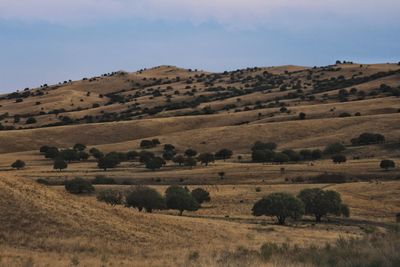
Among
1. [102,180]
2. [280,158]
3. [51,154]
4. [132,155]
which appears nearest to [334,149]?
[280,158]

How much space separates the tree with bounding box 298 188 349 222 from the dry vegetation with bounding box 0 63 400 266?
116 centimetres

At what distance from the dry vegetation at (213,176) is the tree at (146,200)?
2747 millimetres

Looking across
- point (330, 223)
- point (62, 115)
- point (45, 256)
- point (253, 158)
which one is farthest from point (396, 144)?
point (62, 115)

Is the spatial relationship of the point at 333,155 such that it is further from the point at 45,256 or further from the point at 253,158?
the point at 45,256

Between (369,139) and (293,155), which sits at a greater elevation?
(369,139)

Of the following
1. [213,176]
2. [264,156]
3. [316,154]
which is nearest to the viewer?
[213,176]

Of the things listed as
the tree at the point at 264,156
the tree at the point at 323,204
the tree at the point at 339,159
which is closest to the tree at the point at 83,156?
the tree at the point at 264,156

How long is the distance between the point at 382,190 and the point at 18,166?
A: 53.1 metres

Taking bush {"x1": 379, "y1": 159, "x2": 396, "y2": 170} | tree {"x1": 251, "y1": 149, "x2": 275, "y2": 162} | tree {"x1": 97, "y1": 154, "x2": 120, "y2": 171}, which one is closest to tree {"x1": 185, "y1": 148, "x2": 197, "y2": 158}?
tree {"x1": 251, "y1": 149, "x2": 275, "y2": 162}

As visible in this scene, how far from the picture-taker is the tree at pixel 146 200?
51188mm

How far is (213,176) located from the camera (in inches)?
2894

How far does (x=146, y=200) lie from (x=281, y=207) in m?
11.8

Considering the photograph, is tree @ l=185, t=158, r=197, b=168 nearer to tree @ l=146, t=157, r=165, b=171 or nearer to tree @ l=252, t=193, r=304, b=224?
tree @ l=146, t=157, r=165, b=171

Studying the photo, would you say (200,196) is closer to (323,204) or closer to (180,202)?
(180,202)
